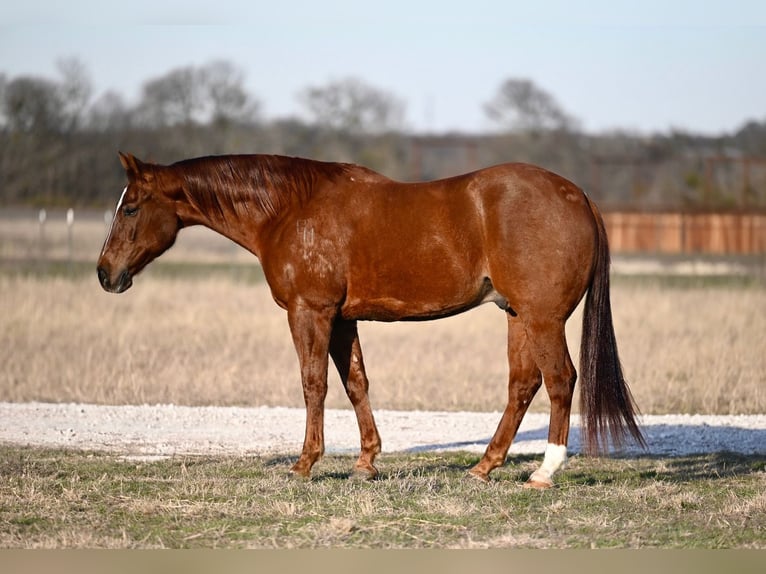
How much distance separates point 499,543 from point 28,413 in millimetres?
5815

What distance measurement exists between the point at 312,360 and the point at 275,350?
7609mm

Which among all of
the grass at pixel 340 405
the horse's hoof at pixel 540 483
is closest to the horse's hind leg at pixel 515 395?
the grass at pixel 340 405

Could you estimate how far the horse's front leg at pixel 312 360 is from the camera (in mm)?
7023

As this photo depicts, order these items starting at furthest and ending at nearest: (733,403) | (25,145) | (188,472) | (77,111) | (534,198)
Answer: (77,111)
(25,145)
(733,403)
(188,472)
(534,198)

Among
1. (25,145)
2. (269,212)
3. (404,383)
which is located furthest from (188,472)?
(25,145)

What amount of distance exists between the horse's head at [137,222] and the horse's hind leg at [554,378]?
2.64 metres

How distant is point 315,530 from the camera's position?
5.61 meters

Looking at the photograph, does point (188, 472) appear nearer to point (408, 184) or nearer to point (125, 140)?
point (408, 184)

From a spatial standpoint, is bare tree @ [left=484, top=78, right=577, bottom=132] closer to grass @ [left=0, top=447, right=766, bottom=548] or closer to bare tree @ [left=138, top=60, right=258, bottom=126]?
bare tree @ [left=138, top=60, right=258, bottom=126]

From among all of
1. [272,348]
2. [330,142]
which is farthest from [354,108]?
[272,348]

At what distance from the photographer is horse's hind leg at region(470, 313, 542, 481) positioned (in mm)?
7074

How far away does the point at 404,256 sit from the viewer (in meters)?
6.93

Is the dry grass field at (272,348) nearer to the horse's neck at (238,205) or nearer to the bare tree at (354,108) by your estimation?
the horse's neck at (238,205)

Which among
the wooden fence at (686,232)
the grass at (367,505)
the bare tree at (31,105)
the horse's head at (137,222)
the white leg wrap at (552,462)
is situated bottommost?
the grass at (367,505)
